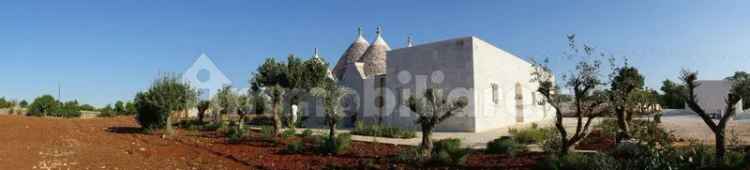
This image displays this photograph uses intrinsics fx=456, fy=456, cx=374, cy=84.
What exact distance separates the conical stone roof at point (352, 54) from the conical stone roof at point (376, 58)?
123cm

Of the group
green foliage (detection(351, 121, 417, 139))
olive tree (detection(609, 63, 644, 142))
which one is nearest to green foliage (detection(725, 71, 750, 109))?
olive tree (detection(609, 63, 644, 142))

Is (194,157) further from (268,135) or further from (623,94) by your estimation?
(623,94)

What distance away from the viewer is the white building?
59.5 feet

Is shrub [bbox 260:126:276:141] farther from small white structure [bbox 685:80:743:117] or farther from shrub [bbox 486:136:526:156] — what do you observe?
small white structure [bbox 685:80:743:117]

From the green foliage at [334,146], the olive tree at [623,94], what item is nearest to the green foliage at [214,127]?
the green foliage at [334,146]

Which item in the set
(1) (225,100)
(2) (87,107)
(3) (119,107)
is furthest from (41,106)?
(1) (225,100)

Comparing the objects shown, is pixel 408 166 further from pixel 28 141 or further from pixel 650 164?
pixel 28 141

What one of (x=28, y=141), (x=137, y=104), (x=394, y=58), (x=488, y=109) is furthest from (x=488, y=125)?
(x=28, y=141)

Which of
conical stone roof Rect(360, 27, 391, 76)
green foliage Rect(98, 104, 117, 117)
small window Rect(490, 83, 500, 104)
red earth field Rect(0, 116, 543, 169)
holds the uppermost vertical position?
conical stone roof Rect(360, 27, 391, 76)

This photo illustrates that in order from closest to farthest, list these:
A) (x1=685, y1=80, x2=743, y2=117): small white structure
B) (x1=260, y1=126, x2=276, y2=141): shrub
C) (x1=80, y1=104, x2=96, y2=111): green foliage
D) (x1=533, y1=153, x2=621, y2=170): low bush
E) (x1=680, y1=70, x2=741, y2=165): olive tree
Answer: (x1=533, y1=153, x2=621, y2=170): low bush, (x1=680, y1=70, x2=741, y2=165): olive tree, (x1=260, y1=126, x2=276, y2=141): shrub, (x1=685, y1=80, x2=743, y2=117): small white structure, (x1=80, y1=104, x2=96, y2=111): green foliage

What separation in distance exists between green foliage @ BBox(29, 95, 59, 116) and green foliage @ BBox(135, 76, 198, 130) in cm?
1913

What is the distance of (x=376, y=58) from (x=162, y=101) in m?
11.4

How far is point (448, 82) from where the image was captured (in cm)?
1855

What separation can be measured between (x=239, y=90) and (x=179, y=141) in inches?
351
